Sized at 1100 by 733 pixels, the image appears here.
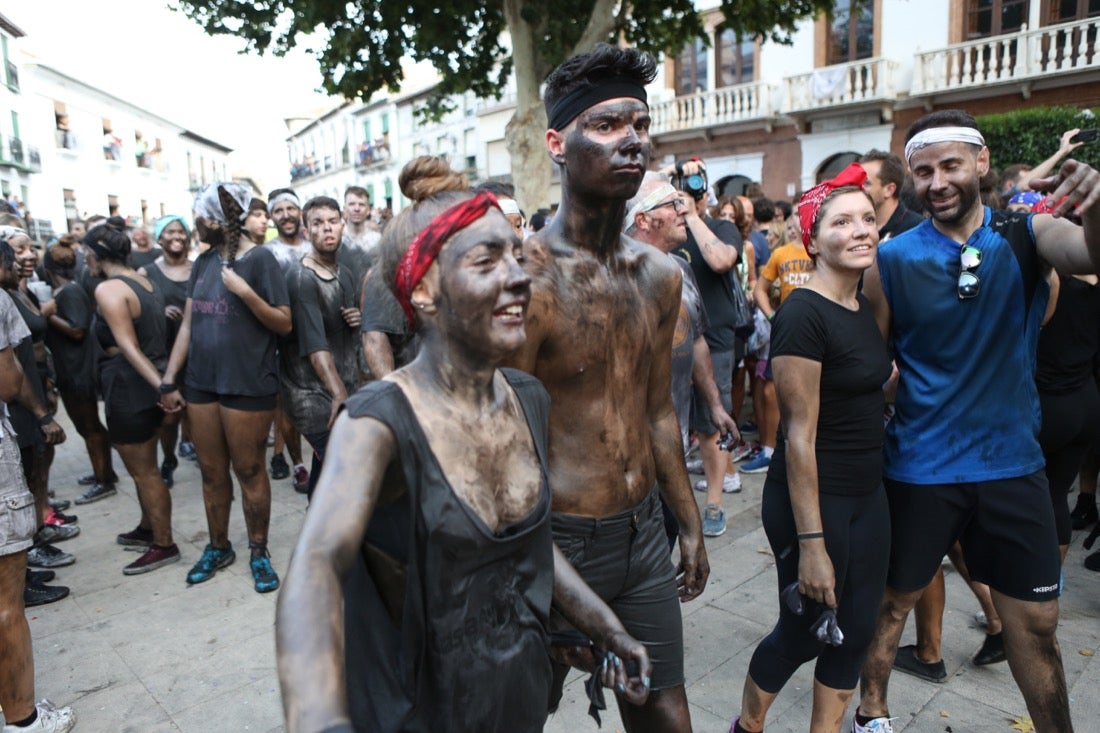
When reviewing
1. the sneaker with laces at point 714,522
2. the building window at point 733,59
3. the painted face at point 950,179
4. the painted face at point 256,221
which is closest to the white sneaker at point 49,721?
the painted face at point 256,221

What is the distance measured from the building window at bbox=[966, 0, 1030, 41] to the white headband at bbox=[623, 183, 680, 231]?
17830 millimetres

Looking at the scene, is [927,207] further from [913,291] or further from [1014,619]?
[1014,619]

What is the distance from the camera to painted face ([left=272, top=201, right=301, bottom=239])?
19.2ft

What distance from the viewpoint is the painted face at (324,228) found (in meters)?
4.66

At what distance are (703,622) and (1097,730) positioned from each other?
1642 mm

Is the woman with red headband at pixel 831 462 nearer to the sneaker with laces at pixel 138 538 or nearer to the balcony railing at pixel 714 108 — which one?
the sneaker with laces at pixel 138 538

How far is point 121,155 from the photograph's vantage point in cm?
4372

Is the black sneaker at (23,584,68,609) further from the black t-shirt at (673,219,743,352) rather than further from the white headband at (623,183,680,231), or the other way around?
the black t-shirt at (673,219,743,352)

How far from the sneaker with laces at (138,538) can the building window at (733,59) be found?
20.7 meters

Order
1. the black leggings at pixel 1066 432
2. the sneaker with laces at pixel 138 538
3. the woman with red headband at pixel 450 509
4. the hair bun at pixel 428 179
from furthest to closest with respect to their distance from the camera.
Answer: the sneaker with laces at pixel 138 538 < the black leggings at pixel 1066 432 < the hair bun at pixel 428 179 < the woman with red headband at pixel 450 509

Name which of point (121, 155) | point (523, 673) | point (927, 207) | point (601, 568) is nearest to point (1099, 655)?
point (927, 207)

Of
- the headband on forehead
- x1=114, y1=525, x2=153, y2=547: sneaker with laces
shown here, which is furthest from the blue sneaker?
x1=114, y1=525, x2=153, y2=547: sneaker with laces

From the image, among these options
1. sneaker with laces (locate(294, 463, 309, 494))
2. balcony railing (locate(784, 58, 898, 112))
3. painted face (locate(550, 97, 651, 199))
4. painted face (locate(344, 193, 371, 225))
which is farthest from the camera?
balcony railing (locate(784, 58, 898, 112))

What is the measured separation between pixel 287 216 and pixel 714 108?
18868 millimetres
